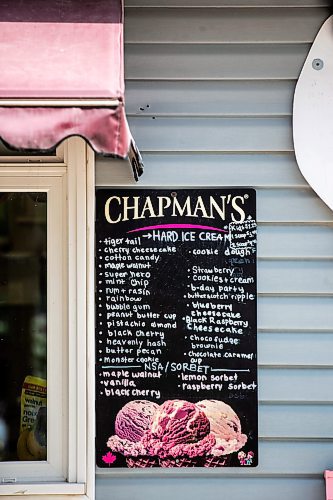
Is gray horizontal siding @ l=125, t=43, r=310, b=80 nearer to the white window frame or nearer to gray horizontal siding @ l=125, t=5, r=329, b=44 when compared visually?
gray horizontal siding @ l=125, t=5, r=329, b=44

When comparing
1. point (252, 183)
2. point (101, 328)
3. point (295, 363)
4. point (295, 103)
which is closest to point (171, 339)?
point (101, 328)

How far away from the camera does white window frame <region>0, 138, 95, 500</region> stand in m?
3.87

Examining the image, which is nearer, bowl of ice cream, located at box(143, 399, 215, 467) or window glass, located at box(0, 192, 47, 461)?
bowl of ice cream, located at box(143, 399, 215, 467)

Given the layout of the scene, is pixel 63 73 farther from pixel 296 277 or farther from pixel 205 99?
pixel 296 277

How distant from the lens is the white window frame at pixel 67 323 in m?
3.87

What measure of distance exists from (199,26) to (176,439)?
222 cm

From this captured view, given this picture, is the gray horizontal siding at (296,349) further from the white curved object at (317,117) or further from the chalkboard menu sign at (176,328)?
the white curved object at (317,117)

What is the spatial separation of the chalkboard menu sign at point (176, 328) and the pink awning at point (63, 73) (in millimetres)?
568

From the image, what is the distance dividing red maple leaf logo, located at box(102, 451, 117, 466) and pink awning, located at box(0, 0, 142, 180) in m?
1.58

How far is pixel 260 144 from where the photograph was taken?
4.02 m

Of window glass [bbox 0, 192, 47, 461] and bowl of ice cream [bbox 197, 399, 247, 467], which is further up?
window glass [bbox 0, 192, 47, 461]

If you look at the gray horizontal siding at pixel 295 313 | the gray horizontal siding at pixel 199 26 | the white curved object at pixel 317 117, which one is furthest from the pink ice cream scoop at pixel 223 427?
the gray horizontal siding at pixel 199 26

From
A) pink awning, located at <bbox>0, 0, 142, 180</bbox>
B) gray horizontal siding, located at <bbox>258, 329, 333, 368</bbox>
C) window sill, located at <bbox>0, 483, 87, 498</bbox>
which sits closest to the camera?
pink awning, located at <bbox>0, 0, 142, 180</bbox>

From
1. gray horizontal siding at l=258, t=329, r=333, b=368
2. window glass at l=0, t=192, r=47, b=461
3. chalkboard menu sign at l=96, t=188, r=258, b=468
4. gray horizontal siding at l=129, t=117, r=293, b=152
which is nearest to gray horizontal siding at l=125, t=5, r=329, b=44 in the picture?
gray horizontal siding at l=129, t=117, r=293, b=152
